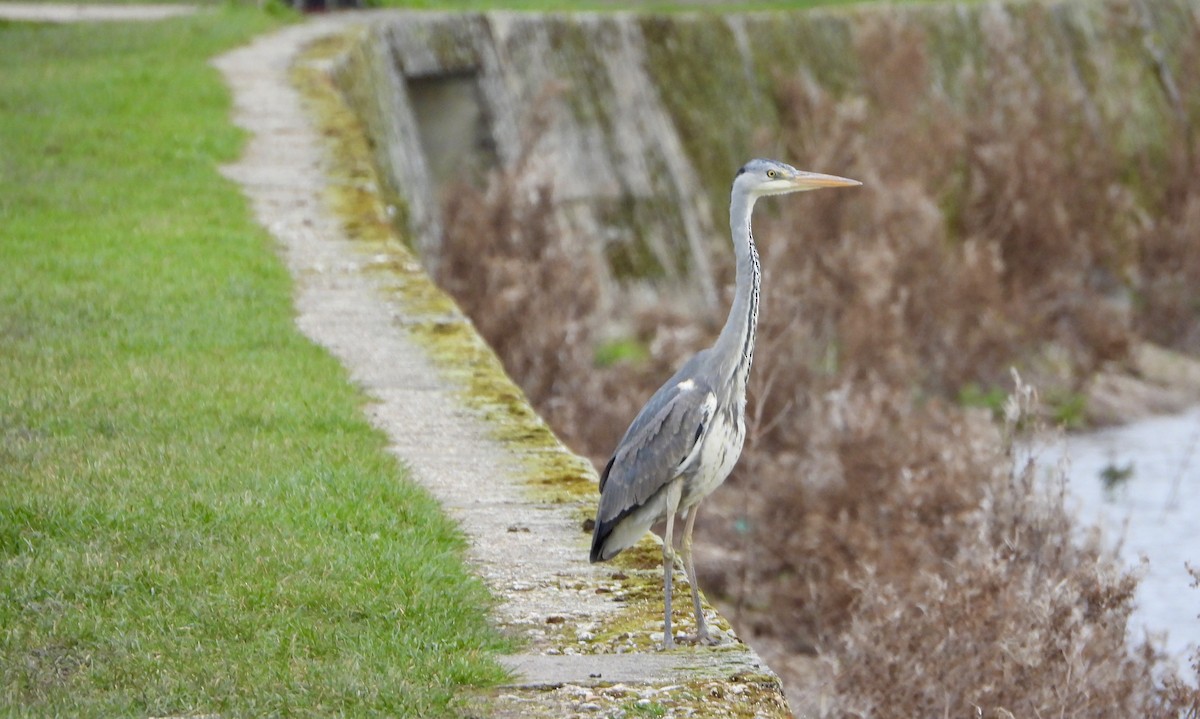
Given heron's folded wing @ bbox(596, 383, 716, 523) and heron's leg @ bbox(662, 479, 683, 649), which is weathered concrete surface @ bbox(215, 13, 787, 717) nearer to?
heron's leg @ bbox(662, 479, 683, 649)

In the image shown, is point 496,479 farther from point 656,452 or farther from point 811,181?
point 811,181

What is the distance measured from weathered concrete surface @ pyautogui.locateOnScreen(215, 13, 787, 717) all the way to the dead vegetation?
76.2 inches

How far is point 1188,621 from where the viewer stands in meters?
13.4

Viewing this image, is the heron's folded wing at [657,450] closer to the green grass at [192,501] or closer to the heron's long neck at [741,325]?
the heron's long neck at [741,325]

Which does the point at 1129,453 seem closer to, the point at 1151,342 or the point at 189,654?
the point at 1151,342

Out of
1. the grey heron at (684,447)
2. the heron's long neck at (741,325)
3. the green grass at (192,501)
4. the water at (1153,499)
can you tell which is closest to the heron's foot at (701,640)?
the grey heron at (684,447)

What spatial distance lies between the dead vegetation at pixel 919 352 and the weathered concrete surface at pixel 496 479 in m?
1.93

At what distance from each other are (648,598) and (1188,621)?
27.8 ft

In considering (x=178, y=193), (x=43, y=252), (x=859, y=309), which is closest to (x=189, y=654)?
(x=43, y=252)

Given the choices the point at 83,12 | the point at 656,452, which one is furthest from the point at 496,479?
the point at 83,12

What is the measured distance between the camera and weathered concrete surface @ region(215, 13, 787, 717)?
540 cm

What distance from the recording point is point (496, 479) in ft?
24.0

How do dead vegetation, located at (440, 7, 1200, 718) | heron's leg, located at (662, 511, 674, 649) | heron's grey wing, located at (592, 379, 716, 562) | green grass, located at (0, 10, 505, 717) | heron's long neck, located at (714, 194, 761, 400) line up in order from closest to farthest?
green grass, located at (0, 10, 505, 717) → heron's leg, located at (662, 511, 674, 649) → heron's grey wing, located at (592, 379, 716, 562) → heron's long neck, located at (714, 194, 761, 400) → dead vegetation, located at (440, 7, 1200, 718)

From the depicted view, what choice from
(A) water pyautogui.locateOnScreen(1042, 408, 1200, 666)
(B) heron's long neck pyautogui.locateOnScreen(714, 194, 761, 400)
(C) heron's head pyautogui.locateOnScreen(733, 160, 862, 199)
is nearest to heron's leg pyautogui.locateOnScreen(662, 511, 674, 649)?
(B) heron's long neck pyautogui.locateOnScreen(714, 194, 761, 400)
